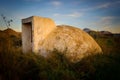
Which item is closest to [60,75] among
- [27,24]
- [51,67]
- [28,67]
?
[51,67]

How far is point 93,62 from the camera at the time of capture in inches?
284

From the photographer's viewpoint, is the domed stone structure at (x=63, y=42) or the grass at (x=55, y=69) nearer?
the grass at (x=55, y=69)

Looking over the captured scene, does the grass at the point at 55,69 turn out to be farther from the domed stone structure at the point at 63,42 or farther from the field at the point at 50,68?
the domed stone structure at the point at 63,42

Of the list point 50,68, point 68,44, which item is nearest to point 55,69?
point 50,68

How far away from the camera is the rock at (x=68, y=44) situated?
26.2ft

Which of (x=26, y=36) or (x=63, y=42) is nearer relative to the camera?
(x=63, y=42)

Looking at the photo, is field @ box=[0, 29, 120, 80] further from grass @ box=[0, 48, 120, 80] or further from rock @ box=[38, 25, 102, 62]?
rock @ box=[38, 25, 102, 62]

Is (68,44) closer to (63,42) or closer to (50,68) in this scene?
(63,42)

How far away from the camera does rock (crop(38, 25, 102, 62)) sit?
8.00 meters

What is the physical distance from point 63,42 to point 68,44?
231 mm

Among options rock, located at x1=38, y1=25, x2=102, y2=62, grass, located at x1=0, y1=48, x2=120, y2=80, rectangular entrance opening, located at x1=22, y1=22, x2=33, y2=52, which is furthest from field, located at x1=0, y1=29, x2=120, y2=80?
rectangular entrance opening, located at x1=22, y1=22, x2=33, y2=52

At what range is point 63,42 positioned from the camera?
8.18 metres

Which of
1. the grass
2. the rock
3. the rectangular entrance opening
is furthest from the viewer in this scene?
the rectangular entrance opening

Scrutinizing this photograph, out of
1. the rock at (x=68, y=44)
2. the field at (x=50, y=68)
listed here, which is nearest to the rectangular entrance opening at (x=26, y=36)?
the rock at (x=68, y=44)
